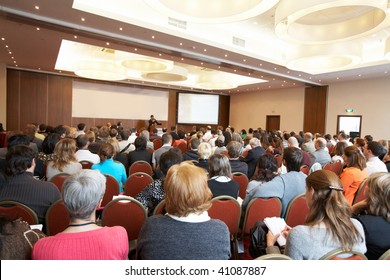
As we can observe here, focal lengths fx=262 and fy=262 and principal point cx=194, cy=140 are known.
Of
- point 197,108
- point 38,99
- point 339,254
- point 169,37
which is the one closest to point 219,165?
point 339,254

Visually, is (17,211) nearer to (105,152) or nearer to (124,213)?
(124,213)

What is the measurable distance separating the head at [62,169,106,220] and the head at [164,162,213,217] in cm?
42

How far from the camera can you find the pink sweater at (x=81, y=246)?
133 centimetres

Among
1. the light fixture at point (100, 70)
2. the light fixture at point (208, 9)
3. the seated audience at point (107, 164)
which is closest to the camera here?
the seated audience at point (107, 164)

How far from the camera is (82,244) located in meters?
1.36

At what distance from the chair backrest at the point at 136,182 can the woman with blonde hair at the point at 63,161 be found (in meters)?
0.75

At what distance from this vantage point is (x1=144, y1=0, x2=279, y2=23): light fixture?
492cm

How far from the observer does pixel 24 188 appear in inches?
89.0

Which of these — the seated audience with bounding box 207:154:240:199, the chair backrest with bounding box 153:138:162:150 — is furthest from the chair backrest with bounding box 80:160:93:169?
the chair backrest with bounding box 153:138:162:150

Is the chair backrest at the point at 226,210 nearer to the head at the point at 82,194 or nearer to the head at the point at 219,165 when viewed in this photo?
the head at the point at 219,165

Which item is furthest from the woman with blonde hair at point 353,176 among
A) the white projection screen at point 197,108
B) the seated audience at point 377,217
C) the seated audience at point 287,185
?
the white projection screen at point 197,108

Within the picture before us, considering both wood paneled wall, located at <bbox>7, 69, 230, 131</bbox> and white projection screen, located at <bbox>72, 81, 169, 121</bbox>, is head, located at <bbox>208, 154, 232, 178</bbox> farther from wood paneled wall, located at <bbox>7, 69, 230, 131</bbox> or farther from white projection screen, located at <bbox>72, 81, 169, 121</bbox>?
white projection screen, located at <bbox>72, 81, 169, 121</bbox>

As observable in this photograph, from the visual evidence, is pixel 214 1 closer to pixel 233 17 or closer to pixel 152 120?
pixel 233 17

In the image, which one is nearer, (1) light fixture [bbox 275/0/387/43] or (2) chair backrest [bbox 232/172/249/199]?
(2) chair backrest [bbox 232/172/249/199]
